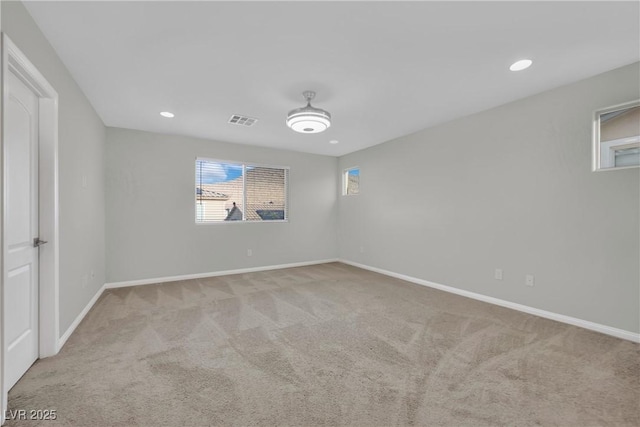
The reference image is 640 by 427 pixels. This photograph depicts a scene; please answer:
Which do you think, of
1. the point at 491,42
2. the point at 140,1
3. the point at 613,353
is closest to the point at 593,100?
the point at 491,42

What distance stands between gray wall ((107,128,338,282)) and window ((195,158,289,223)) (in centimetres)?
15

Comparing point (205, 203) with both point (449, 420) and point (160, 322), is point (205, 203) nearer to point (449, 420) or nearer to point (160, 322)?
point (160, 322)

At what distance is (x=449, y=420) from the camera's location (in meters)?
1.53

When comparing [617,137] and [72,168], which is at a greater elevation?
[617,137]

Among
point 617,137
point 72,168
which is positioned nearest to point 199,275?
point 72,168

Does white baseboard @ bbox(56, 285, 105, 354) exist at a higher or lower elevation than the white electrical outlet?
lower

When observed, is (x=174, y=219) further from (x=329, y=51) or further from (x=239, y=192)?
(x=329, y=51)

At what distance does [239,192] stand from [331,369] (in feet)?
13.3

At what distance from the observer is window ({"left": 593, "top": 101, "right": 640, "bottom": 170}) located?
2.53 meters

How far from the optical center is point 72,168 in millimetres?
2674

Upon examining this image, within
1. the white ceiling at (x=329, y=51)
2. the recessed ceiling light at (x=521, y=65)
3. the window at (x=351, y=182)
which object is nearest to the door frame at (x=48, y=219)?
the white ceiling at (x=329, y=51)

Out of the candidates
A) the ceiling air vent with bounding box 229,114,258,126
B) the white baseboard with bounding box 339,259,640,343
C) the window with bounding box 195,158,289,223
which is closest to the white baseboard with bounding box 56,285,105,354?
the window with bounding box 195,158,289,223

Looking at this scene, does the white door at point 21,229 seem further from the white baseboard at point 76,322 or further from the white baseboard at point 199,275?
the white baseboard at point 199,275

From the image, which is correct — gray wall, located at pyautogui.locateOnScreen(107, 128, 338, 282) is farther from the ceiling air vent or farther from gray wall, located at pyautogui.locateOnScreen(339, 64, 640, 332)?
gray wall, located at pyautogui.locateOnScreen(339, 64, 640, 332)
